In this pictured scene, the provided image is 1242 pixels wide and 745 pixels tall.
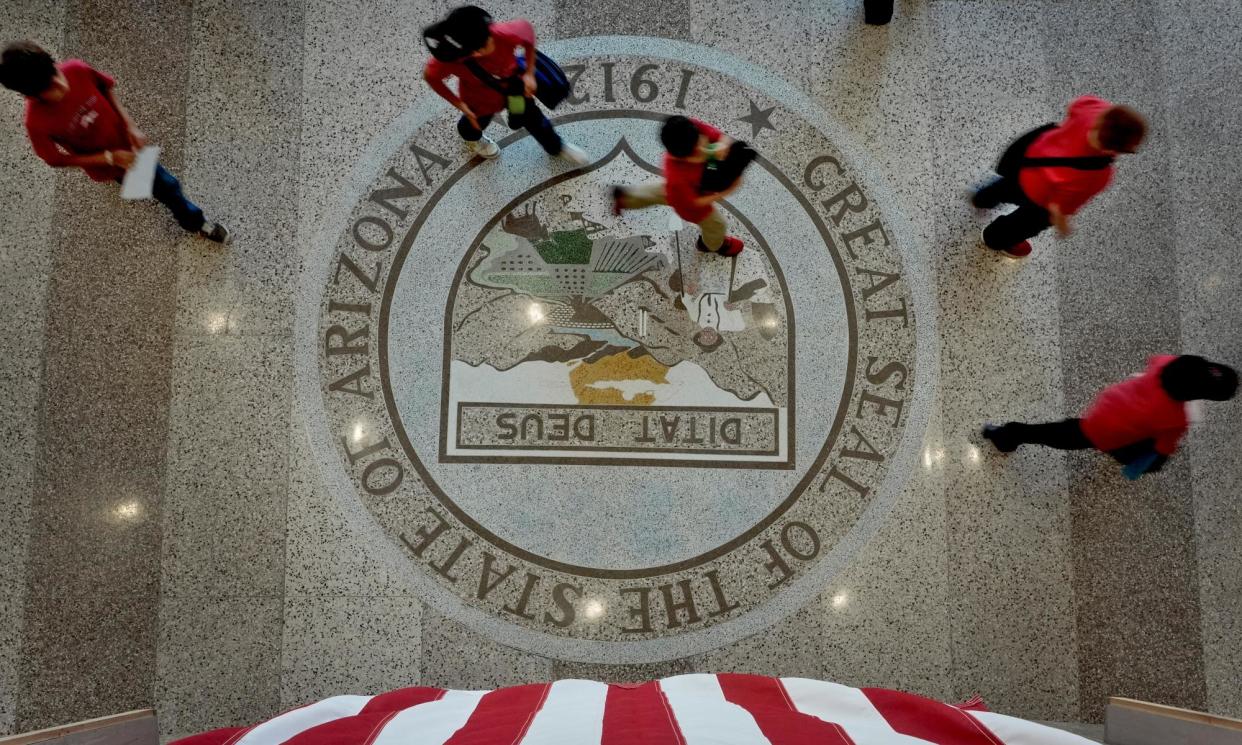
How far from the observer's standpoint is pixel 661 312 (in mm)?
3441

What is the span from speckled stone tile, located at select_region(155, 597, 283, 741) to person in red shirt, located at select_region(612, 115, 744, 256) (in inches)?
96.4

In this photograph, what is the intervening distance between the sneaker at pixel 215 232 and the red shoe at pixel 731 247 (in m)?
2.37

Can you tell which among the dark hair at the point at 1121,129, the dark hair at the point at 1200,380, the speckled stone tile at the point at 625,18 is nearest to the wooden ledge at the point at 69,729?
the speckled stone tile at the point at 625,18

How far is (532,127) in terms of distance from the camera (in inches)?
128

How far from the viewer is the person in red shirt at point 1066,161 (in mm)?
2551

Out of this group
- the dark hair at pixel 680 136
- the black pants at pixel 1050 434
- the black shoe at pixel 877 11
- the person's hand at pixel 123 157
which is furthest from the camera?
the black shoe at pixel 877 11

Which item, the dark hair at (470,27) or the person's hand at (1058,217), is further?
the person's hand at (1058,217)

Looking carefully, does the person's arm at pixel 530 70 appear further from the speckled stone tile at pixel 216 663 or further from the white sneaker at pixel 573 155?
the speckled stone tile at pixel 216 663

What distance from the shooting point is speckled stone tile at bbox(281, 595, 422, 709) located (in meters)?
3.18

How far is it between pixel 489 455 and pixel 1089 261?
119 inches

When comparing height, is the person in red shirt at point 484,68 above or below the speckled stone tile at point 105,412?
above

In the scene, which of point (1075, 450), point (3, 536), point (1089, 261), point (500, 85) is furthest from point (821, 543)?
point (3, 536)

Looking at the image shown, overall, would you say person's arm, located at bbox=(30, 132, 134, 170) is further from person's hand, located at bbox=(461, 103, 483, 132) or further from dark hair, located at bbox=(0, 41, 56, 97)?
person's hand, located at bbox=(461, 103, 483, 132)

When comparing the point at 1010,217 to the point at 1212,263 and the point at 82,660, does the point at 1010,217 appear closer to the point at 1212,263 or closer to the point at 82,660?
the point at 1212,263
